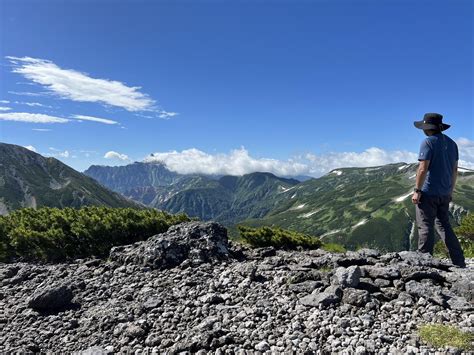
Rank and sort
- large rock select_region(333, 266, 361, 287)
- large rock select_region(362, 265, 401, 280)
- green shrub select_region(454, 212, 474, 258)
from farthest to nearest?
1. green shrub select_region(454, 212, 474, 258)
2. large rock select_region(362, 265, 401, 280)
3. large rock select_region(333, 266, 361, 287)

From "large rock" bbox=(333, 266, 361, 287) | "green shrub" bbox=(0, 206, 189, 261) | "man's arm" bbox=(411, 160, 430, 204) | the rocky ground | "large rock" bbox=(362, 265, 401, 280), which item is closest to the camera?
the rocky ground

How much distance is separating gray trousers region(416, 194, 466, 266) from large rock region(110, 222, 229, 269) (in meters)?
6.99

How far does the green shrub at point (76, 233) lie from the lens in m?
17.5

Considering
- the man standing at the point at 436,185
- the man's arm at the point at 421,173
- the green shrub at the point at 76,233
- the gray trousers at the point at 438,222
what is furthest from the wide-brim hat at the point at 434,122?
the green shrub at the point at 76,233

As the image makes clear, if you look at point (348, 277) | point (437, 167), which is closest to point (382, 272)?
point (348, 277)

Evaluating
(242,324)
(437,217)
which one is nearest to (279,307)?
(242,324)

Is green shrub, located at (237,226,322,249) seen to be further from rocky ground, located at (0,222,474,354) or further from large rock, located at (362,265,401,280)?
large rock, located at (362,265,401,280)

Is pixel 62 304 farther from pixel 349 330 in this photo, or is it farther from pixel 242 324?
pixel 349 330

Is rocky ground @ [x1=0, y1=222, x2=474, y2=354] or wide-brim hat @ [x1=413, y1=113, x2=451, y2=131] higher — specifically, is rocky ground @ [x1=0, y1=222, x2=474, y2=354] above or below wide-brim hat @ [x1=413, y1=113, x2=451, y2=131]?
below

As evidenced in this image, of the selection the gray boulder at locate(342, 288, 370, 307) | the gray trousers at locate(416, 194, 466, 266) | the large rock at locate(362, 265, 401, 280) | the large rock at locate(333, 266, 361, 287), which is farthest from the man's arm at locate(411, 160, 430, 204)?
the gray boulder at locate(342, 288, 370, 307)

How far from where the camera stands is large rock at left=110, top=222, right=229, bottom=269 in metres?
13.9

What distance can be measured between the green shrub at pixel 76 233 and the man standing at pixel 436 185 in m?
11.9

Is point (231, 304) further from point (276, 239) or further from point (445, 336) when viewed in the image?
point (276, 239)

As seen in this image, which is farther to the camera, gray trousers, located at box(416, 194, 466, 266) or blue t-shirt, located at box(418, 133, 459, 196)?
gray trousers, located at box(416, 194, 466, 266)
